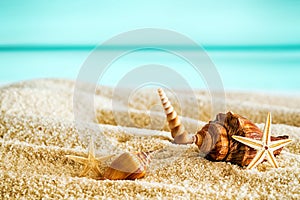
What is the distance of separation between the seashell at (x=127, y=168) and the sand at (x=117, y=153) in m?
0.05

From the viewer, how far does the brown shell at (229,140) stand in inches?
58.0

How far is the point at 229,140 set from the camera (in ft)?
4.92

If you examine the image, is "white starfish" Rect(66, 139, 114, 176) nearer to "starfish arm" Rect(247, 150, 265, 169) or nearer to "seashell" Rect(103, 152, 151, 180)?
"seashell" Rect(103, 152, 151, 180)

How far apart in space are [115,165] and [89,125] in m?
0.60

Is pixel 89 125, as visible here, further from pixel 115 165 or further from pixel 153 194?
pixel 153 194

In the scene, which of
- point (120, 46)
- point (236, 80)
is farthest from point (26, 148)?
point (120, 46)

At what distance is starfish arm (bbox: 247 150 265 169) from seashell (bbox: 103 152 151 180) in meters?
0.41

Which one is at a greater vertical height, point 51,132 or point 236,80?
point 236,80

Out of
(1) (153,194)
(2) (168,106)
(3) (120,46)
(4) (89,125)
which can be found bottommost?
(1) (153,194)

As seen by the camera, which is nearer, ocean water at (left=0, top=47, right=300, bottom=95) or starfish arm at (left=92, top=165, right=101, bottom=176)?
starfish arm at (left=92, top=165, right=101, bottom=176)

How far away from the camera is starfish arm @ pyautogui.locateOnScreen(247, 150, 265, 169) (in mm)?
1443

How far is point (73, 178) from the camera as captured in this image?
1351 millimetres

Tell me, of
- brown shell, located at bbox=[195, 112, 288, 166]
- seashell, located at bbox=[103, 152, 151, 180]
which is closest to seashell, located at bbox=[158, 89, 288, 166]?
brown shell, located at bbox=[195, 112, 288, 166]

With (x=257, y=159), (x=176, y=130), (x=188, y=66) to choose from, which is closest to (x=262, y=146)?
(x=257, y=159)
